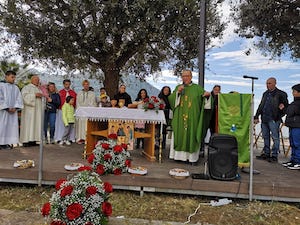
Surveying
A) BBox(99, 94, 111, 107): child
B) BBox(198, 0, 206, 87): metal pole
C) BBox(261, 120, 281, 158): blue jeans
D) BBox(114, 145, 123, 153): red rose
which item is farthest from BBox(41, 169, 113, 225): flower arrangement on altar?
BBox(99, 94, 111, 107): child

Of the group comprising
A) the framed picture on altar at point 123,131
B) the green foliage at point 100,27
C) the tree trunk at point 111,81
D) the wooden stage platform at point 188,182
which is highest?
the green foliage at point 100,27

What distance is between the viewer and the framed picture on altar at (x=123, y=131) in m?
6.39

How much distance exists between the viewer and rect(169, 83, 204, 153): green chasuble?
6.09 meters

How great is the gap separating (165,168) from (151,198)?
93cm

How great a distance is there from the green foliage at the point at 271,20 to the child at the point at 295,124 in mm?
5043

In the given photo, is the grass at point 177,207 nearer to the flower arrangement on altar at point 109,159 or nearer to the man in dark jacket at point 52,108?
the flower arrangement on altar at point 109,159

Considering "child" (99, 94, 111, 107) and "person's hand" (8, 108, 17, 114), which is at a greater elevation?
"child" (99, 94, 111, 107)

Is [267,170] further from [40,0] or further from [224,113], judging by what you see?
[40,0]

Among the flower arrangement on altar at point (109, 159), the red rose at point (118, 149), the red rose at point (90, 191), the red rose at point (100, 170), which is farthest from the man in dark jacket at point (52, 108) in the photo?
the red rose at point (90, 191)

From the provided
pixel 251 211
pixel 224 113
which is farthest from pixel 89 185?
pixel 224 113

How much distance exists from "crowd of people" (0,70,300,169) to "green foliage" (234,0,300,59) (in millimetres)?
3919

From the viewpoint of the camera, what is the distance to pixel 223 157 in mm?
4668

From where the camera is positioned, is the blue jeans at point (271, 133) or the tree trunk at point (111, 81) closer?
the blue jeans at point (271, 133)

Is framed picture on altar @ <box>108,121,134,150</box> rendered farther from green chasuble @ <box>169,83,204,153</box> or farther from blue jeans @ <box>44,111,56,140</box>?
blue jeans @ <box>44,111,56,140</box>
